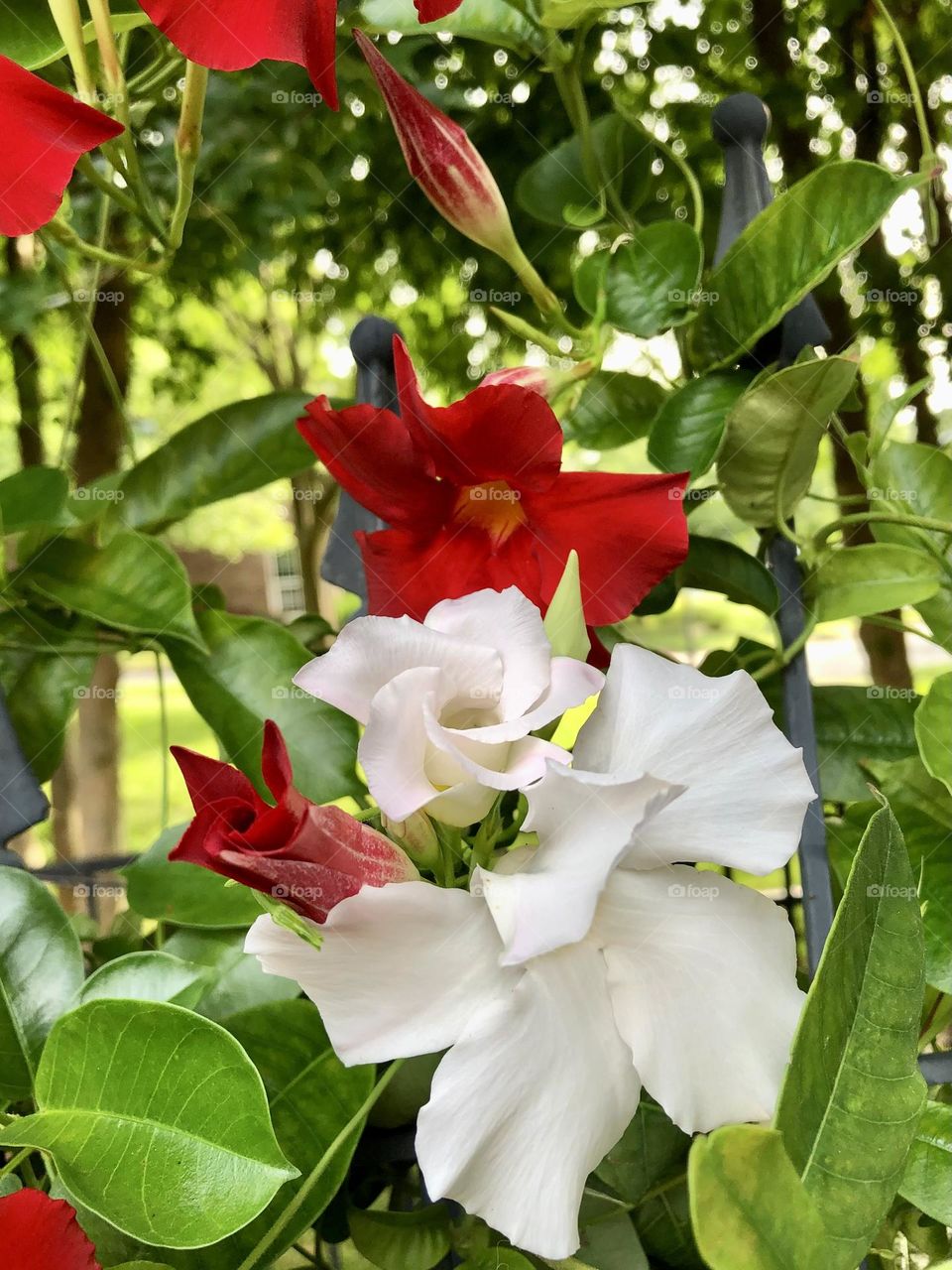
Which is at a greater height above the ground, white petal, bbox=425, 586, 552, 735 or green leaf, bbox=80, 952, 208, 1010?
white petal, bbox=425, 586, 552, 735

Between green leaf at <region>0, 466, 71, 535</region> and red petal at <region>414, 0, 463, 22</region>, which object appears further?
green leaf at <region>0, 466, 71, 535</region>

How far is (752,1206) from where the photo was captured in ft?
0.70

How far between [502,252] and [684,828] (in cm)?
28

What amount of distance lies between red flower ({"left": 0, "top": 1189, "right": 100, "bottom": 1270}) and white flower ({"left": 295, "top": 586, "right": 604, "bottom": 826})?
13cm

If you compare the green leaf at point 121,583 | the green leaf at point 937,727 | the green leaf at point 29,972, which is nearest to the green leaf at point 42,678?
the green leaf at point 121,583

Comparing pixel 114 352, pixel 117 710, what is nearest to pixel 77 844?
pixel 117 710

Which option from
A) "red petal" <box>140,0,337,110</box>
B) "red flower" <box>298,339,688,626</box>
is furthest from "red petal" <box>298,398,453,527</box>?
"red petal" <box>140,0,337,110</box>

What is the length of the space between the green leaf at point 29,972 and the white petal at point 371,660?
164mm

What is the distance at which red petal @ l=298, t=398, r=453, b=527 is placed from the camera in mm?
344

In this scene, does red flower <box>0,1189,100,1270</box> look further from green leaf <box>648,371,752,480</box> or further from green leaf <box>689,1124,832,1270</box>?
green leaf <box>648,371,752,480</box>

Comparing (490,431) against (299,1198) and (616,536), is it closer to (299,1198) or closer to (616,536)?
(616,536)

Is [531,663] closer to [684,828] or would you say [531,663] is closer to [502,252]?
[684,828]

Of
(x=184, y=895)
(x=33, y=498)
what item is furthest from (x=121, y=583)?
(x=184, y=895)

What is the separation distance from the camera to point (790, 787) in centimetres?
26
